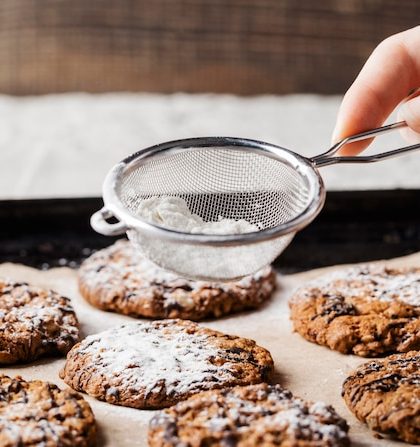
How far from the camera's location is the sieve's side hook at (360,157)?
2.19 metres

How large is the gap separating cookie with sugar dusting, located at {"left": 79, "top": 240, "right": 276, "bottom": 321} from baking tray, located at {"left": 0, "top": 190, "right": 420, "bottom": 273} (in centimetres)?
28

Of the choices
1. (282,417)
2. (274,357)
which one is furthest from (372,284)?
(282,417)

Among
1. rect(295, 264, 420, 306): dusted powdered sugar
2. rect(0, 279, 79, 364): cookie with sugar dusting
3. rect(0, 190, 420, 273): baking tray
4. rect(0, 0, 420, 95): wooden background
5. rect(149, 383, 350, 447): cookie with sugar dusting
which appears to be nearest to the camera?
rect(149, 383, 350, 447): cookie with sugar dusting

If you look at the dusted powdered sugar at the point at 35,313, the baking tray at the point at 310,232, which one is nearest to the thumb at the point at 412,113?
the baking tray at the point at 310,232

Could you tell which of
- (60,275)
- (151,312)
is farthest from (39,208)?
(151,312)

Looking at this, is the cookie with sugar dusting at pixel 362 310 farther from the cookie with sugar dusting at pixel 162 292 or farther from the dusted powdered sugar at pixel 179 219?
the dusted powdered sugar at pixel 179 219

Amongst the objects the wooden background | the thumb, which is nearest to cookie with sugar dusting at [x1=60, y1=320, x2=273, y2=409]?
the thumb

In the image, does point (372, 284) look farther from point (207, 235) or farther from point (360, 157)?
point (207, 235)

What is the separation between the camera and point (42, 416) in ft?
6.52

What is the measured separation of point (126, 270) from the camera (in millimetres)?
2756

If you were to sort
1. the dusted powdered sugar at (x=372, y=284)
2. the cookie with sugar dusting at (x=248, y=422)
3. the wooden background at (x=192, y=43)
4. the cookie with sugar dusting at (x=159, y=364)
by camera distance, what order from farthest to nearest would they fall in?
the wooden background at (x=192, y=43) → the dusted powdered sugar at (x=372, y=284) → the cookie with sugar dusting at (x=159, y=364) → the cookie with sugar dusting at (x=248, y=422)

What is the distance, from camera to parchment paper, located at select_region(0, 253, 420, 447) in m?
2.09

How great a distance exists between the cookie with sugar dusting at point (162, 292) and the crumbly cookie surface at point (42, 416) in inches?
20.8

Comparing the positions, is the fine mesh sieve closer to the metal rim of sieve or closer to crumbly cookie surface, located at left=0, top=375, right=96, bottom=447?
the metal rim of sieve
